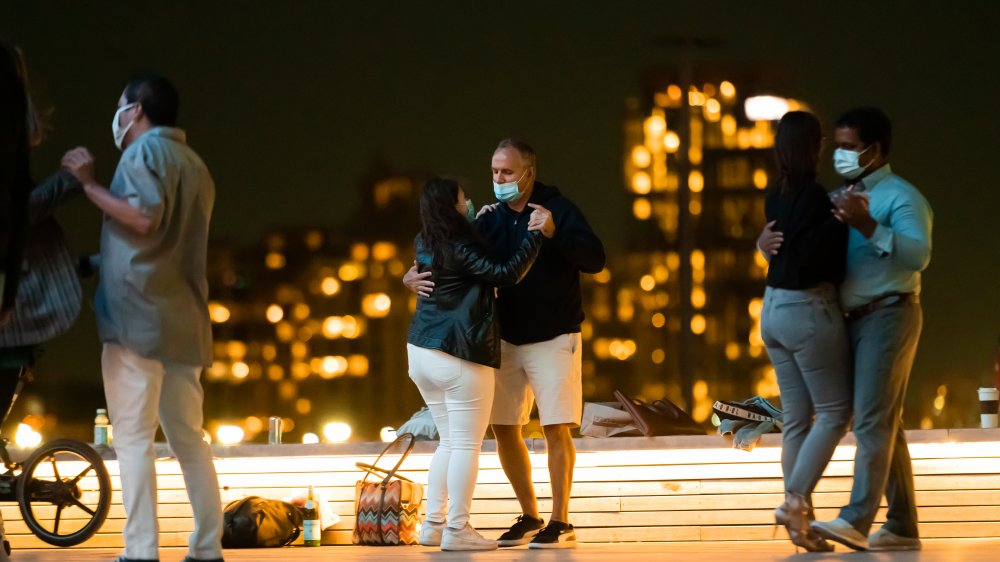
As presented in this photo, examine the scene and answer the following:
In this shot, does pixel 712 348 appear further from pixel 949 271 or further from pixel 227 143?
pixel 227 143

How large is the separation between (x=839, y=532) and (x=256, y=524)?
2.77 metres

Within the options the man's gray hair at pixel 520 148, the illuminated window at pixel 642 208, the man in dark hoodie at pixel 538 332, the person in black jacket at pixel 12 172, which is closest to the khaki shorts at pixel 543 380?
the man in dark hoodie at pixel 538 332

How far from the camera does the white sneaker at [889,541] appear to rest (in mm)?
4398

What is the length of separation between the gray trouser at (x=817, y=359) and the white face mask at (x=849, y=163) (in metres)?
0.39

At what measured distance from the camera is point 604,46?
8.19 metres

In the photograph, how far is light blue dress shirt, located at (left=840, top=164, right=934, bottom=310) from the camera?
165 inches

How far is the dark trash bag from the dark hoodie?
159cm

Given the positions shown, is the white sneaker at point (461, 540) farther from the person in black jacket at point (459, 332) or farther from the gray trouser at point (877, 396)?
the gray trouser at point (877, 396)

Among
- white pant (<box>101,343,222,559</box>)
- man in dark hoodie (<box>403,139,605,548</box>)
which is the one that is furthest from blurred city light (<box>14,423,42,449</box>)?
white pant (<box>101,343,222,559</box>)

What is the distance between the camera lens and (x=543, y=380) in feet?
16.8

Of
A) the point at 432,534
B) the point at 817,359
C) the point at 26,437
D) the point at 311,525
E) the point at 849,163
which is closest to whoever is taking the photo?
the point at 817,359

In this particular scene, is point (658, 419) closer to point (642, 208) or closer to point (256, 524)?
point (256, 524)

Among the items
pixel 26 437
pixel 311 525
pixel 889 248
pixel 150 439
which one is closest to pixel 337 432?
pixel 311 525

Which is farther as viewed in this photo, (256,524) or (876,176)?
(256,524)
